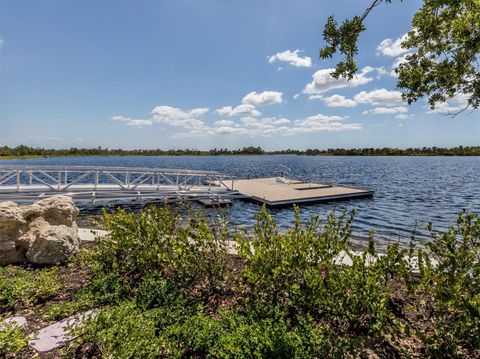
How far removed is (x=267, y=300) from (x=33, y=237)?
505cm

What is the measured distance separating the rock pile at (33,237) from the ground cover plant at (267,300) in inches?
19.1

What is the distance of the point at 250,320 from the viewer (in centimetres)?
310

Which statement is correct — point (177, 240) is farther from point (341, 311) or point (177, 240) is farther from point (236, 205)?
point (236, 205)

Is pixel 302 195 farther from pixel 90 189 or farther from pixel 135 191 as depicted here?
pixel 90 189

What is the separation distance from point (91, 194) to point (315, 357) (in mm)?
16023

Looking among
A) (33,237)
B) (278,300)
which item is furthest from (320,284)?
(33,237)

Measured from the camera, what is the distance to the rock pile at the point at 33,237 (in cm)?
512

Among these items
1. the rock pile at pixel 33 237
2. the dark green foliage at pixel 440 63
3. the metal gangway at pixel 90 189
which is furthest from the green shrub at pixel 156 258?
the metal gangway at pixel 90 189

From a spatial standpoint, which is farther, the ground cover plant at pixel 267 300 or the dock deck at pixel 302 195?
the dock deck at pixel 302 195

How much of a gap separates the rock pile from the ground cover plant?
485mm

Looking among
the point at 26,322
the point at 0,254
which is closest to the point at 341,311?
the point at 26,322

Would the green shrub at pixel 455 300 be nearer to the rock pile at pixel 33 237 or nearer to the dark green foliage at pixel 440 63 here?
the dark green foliage at pixel 440 63

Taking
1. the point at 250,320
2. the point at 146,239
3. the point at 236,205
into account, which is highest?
the point at 146,239

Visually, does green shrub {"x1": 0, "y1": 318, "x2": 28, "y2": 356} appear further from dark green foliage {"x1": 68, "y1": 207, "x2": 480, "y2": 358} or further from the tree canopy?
the tree canopy
